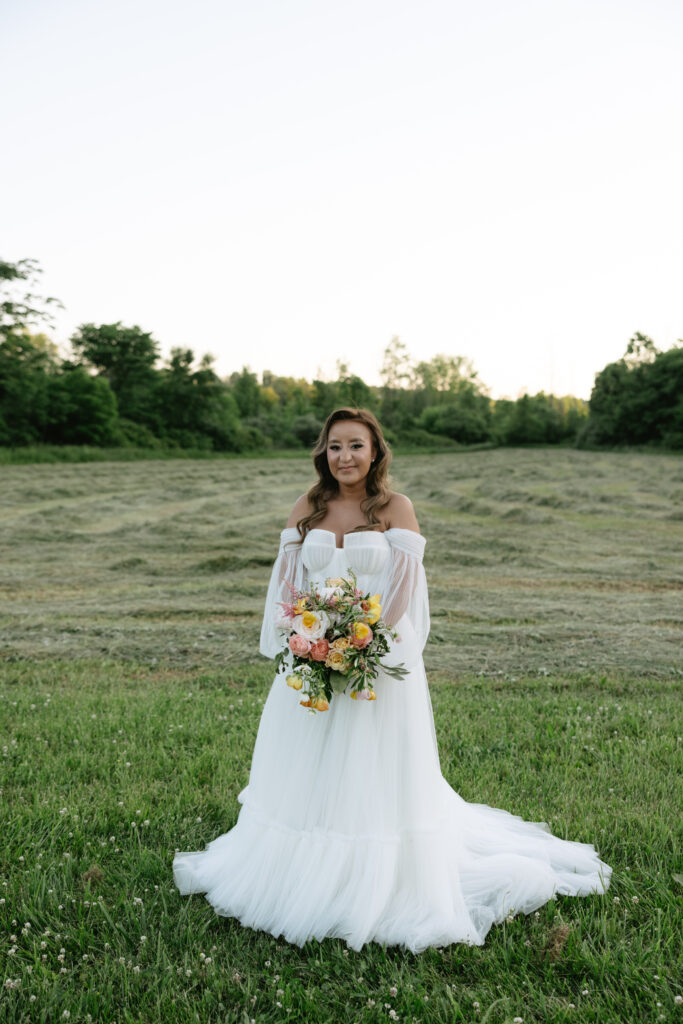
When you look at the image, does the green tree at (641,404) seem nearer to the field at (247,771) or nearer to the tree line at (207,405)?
the tree line at (207,405)

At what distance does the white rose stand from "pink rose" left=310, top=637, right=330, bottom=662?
33 millimetres

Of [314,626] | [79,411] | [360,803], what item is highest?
[79,411]

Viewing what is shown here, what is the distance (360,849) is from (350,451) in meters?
1.76

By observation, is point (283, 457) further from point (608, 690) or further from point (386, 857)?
point (386, 857)

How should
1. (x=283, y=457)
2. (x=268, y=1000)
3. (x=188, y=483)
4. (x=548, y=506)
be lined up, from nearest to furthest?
(x=268, y=1000) < (x=548, y=506) < (x=188, y=483) < (x=283, y=457)

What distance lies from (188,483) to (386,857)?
22.4 metres

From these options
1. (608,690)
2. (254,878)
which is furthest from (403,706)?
(608,690)

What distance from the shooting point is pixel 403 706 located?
3.36 meters

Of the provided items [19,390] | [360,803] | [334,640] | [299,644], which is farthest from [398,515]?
[19,390]

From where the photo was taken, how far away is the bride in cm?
318

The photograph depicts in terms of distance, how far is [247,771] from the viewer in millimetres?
4723

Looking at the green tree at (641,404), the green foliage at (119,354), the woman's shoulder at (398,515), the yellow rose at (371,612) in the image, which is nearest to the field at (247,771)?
the yellow rose at (371,612)

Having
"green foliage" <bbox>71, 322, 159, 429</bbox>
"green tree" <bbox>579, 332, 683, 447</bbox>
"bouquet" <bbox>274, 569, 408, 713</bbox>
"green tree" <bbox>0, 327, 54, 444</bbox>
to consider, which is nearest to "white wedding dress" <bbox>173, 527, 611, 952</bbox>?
"bouquet" <bbox>274, 569, 408, 713</bbox>

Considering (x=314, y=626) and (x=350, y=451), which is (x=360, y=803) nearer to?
(x=314, y=626)
